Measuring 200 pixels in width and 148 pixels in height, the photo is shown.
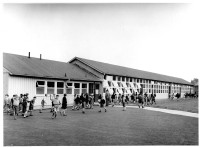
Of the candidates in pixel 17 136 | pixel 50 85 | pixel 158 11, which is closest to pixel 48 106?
pixel 50 85

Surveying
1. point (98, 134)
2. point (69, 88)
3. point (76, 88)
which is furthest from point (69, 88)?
point (98, 134)

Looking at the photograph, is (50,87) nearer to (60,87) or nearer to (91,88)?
(60,87)

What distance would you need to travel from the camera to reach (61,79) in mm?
24438

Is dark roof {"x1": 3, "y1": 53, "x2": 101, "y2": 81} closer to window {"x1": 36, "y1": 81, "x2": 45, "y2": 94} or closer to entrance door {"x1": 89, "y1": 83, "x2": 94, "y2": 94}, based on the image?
window {"x1": 36, "y1": 81, "x2": 45, "y2": 94}

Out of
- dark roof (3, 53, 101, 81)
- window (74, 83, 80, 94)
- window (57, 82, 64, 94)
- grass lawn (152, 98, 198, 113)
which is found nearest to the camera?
dark roof (3, 53, 101, 81)

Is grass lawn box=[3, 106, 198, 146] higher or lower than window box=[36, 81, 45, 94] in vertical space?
lower

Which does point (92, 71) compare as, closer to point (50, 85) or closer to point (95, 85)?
point (95, 85)

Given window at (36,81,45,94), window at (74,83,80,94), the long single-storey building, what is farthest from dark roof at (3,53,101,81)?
window at (74,83,80,94)

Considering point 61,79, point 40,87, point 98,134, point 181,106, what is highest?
point 61,79

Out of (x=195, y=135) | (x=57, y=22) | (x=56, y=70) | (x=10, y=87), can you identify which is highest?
(x=57, y=22)

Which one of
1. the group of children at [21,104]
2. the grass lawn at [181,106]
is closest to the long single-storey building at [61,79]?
the group of children at [21,104]

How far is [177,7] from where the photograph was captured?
1216cm

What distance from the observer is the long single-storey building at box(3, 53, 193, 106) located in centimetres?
1967

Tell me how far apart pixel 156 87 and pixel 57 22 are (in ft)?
110
